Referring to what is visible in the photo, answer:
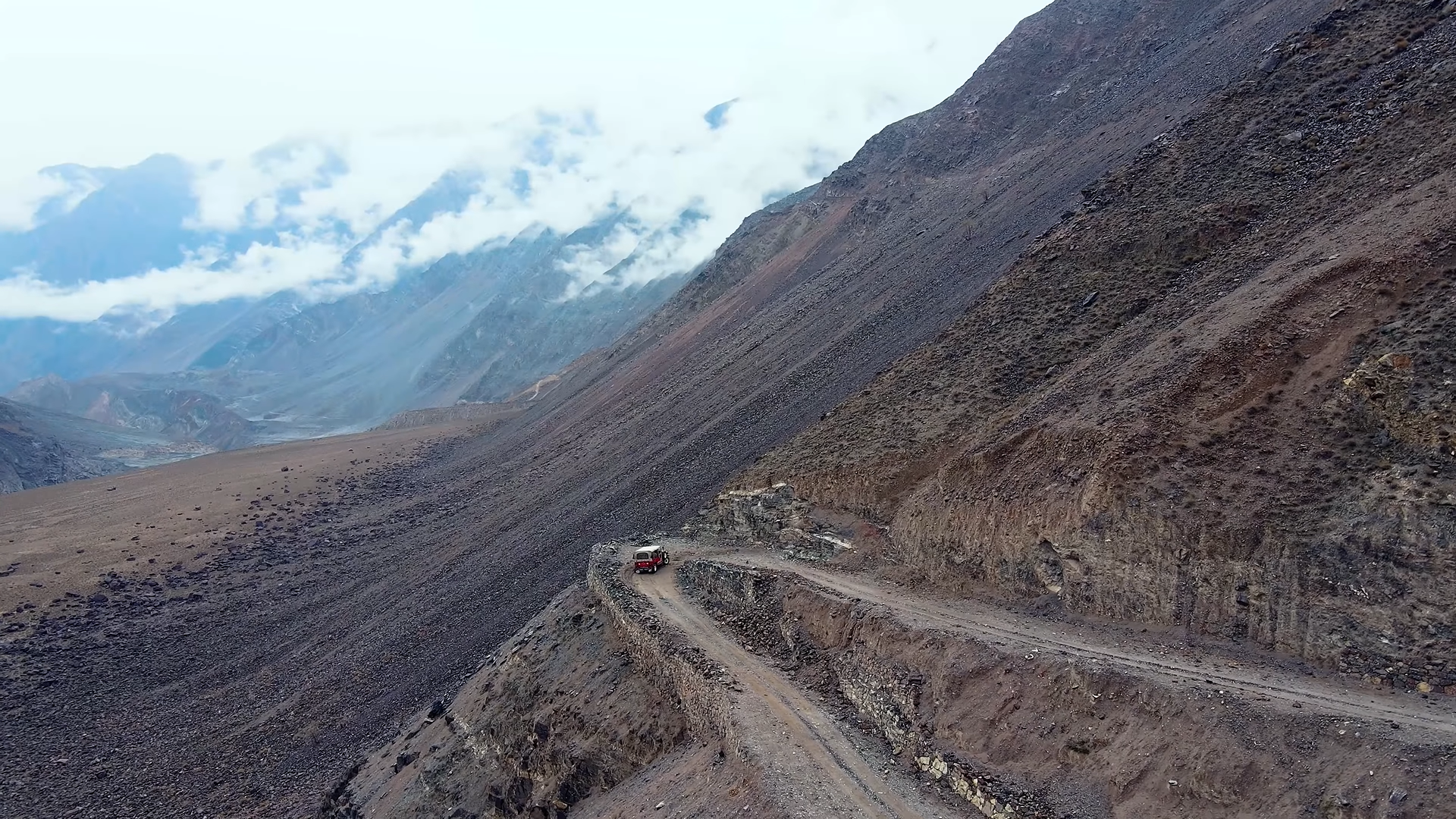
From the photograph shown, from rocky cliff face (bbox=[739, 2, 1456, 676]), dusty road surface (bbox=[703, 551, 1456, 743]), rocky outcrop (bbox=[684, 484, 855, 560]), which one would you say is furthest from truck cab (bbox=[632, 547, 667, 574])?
dusty road surface (bbox=[703, 551, 1456, 743])

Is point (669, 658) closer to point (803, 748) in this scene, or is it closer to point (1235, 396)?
point (803, 748)

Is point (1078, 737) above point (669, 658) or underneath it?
underneath

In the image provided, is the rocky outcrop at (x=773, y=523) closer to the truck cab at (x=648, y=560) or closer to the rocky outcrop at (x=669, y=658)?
the truck cab at (x=648, y=560)

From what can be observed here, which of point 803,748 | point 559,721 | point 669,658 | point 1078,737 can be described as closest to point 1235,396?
point 1078,737

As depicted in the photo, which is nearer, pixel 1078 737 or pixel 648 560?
pixel 1078 737

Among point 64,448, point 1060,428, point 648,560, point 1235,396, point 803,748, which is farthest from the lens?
point 64,448

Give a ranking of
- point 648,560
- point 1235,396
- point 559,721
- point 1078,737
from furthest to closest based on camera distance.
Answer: point 648,560 < point 559,721 < point 1235,396 < point 1078,737

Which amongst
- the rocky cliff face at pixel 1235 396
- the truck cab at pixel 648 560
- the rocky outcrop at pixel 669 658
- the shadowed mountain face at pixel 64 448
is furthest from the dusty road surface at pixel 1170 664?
the shadowed mountain face at pixel 64 448
